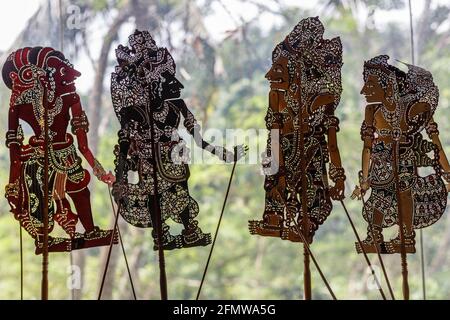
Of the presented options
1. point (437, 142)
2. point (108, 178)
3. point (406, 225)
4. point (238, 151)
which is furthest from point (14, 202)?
point (437, 142)

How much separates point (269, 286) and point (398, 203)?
3.36 feet

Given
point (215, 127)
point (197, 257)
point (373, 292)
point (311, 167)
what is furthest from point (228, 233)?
point (311, 167)

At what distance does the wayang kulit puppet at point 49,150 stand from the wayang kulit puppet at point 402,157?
2.98ft

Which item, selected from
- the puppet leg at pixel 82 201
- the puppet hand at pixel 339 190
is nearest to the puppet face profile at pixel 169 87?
the puppet leg at pixel 82 201

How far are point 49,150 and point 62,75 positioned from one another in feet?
0.84

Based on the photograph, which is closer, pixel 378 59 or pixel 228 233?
pixel 378 59

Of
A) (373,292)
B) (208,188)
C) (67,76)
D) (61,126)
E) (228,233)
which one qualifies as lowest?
(373,292)

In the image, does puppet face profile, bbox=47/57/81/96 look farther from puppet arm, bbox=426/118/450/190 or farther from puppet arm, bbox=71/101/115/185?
puppet arm, bbox=426/118/450/190

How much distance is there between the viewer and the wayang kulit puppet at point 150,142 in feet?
7.41

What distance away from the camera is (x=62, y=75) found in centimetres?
228

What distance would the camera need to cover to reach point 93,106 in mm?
2965

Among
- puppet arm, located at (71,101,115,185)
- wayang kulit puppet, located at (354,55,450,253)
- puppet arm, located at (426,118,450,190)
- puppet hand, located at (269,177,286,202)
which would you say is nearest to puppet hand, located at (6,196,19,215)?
puppet arm, located at (71,101,115,185)

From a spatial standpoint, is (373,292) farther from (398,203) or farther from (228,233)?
(398,203)

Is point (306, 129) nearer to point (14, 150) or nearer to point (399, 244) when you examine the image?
point (399, 244)
